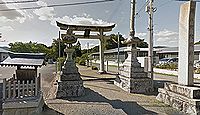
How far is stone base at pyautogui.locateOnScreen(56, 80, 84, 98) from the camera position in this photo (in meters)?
8.82

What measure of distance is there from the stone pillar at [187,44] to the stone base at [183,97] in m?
0.38

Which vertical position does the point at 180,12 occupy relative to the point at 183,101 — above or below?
above

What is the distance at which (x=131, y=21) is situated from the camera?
11.0 metres

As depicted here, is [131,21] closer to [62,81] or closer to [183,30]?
[183,30]

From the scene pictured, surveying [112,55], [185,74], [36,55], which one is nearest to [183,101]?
[185,74]

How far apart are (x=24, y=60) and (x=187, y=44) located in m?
5.75

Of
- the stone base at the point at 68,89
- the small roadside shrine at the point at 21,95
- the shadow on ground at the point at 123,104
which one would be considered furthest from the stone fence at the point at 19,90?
the stone base at the point at 68,89

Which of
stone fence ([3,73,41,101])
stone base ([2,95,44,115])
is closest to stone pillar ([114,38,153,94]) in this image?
stone fence ([3,73,41,101])

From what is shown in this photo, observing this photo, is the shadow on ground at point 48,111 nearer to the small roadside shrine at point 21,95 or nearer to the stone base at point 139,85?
the small roadside shrine at point 21,95

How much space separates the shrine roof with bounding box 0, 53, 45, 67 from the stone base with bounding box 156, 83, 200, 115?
191 inches

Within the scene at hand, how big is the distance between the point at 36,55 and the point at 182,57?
537cm

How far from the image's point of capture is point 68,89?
29.4ft

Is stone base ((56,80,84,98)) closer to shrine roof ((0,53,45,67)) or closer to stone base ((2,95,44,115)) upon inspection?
shrine roof ((0,53,45,67))

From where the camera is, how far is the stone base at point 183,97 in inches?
237
